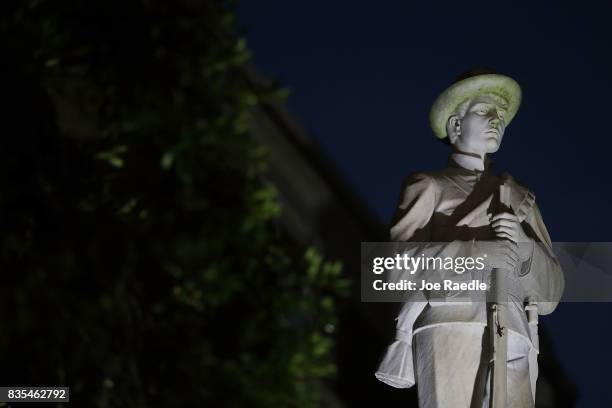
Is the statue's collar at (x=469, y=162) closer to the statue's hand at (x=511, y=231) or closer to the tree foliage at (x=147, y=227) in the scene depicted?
the statue's hand at (x=511, y=231)

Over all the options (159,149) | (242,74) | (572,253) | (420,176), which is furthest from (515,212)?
(159,149)

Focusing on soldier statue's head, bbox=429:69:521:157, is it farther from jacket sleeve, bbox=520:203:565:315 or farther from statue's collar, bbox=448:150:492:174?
jacket sleeve, bbox=520:203:565:315

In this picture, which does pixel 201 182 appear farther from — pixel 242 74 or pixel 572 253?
pixel 572 253

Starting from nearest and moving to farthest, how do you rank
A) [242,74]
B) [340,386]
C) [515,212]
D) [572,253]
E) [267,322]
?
[267,322] < [242,74] < [515,212] < [572,253] < [340,386]

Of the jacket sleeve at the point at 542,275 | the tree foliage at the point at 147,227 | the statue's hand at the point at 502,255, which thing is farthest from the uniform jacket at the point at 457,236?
the tree foliage at the point at 147,227


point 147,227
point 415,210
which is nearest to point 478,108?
point 415,210

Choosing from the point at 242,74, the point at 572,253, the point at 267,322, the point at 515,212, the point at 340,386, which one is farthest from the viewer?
the point at 340,386

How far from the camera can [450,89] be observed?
8.87 m

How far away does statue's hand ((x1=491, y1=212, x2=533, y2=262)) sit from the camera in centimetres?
830

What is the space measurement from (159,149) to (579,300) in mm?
4006

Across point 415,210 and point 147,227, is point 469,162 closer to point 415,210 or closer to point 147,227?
point 415,210

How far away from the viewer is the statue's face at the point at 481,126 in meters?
8.87

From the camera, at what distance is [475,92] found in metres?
8.86

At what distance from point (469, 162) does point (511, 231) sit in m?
0.75
